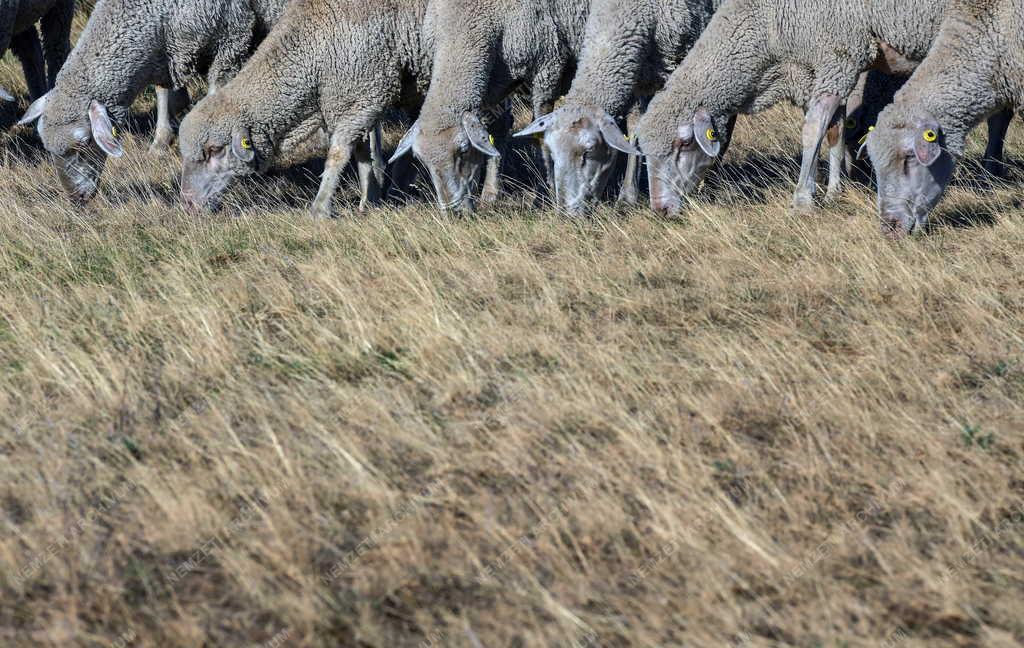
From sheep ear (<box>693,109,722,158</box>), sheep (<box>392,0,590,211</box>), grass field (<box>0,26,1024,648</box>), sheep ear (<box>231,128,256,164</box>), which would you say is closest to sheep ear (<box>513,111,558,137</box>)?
sheep (<box>392,0,590,211</box>)

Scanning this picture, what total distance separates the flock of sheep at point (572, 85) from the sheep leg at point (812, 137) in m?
0.01

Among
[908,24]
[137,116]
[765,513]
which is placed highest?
[908,24]

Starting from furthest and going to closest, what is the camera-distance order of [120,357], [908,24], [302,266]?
1. [908,24]
2. [302,266]
3. [120,357]

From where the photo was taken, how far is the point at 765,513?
453 cm

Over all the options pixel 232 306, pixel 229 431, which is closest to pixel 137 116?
pixel 232 306

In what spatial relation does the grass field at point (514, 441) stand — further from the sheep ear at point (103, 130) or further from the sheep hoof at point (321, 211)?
the sheep ear at point (103, 130)

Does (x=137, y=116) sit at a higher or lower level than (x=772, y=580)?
lower

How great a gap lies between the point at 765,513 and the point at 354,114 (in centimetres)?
591

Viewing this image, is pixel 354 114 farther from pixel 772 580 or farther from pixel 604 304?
pixel 772 580

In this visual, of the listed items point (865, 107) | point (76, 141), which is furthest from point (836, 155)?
point (76, 141)

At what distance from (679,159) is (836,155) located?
1.35 metres

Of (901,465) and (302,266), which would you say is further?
(302,266)

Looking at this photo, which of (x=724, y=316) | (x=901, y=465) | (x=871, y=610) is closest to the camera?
(x=871, y=610)

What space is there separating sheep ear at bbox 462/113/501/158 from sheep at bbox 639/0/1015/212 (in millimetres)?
1139
